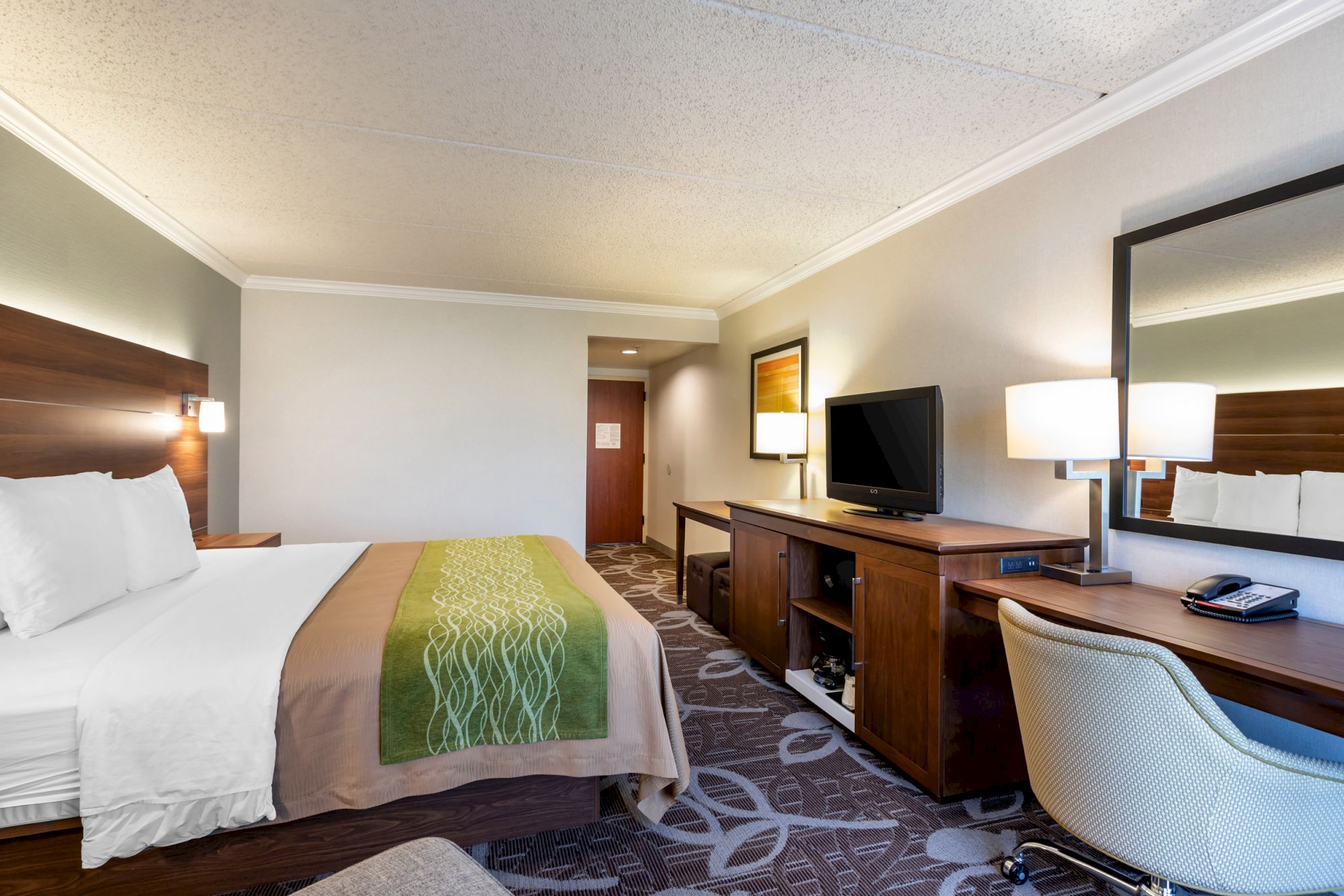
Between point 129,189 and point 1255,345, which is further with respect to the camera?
point 129,189

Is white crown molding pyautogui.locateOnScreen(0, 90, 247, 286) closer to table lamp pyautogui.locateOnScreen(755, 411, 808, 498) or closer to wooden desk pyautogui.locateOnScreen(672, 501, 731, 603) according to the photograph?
wooden desk pyautogui.locateOnScreen(672, 501, 731, 603)

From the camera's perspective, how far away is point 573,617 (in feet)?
6.68

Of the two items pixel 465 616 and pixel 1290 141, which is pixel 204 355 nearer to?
pixel 465 616

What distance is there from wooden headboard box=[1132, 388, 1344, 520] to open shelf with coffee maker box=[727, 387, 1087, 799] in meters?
0.57

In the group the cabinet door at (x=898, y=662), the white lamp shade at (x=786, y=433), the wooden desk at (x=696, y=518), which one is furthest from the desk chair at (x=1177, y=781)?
the white lamp shade at (x=786, y=433)

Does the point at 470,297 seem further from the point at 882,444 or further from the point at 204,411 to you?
the point at 882,444

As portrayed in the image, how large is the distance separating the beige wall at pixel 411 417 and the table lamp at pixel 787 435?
177 cm

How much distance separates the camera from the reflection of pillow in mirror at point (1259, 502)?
5.51ft

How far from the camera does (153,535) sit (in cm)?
233

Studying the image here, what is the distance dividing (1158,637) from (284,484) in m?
5.14

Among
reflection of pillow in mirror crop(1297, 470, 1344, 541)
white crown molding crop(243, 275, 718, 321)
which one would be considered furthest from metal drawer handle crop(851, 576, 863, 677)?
white crown molding crop(243, 275, 718, 321)

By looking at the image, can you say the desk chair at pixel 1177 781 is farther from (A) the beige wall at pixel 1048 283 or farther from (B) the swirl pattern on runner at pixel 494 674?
(B) the swirl pattern on runner at pixel 494 674

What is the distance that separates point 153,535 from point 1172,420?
3562 millimetres

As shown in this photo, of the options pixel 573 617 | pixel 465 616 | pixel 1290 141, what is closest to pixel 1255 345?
pixel 1290 141
